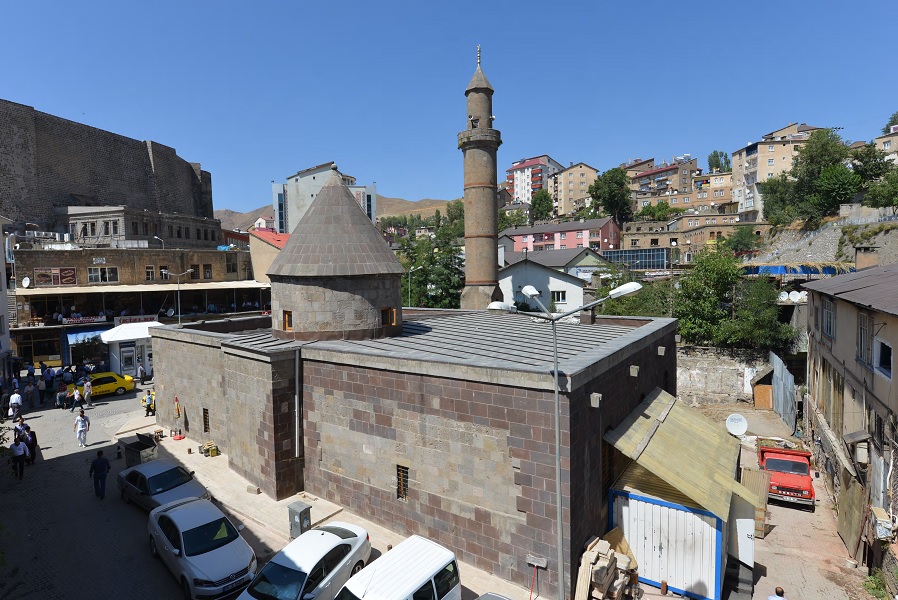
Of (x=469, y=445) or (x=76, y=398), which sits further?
(x=76, y=398)

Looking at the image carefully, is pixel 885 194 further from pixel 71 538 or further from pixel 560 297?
pixel 71 538

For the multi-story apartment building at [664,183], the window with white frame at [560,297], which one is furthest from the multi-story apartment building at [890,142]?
the window with white frame at [560,297]

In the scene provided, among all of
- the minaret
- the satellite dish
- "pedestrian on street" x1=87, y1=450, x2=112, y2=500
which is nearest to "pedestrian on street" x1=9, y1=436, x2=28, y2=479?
"pedestrian on street" x1=87, y1=450, x2=112, y2=500

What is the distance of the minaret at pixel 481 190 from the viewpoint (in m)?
30.1

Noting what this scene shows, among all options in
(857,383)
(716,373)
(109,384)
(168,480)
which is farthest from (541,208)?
(168,480)

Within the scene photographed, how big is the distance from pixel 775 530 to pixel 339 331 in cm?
1441

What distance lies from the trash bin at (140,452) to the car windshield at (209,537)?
22.8 feet

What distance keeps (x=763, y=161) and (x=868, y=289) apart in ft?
262

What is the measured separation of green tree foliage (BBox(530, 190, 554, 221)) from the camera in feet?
338

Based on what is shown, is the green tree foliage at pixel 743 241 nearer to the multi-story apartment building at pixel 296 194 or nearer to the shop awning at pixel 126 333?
the multi-story apartment building at pixel 296 194

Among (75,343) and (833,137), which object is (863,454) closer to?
(75,343)

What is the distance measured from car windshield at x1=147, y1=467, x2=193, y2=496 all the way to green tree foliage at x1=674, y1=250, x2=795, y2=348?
27160 millimetres

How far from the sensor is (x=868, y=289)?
15.4 meters

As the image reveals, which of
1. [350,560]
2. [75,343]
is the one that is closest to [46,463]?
[350,560]
